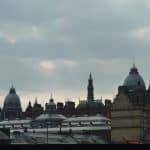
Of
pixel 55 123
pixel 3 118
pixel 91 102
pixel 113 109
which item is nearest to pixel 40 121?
pixel 55 123

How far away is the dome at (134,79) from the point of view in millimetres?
138875

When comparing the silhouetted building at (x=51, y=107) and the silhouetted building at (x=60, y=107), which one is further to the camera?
the silhouetted building at (x=60, y=107)

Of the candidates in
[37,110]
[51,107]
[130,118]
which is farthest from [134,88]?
[37,110]

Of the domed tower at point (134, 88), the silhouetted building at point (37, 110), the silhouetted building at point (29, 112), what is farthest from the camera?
the silhouetted building at point (29, 112)

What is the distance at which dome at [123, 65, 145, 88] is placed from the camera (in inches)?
5468

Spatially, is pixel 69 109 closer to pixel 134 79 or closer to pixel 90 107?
pixel 90 107

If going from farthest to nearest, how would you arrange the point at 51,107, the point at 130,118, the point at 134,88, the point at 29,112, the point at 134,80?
the point at 29,112, the point at 51,107, the point at 134,80, the point at 134,88, the point at 130,118

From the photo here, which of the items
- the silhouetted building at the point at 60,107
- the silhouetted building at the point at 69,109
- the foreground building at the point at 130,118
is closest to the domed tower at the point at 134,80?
the foreground building at the point at 130,118

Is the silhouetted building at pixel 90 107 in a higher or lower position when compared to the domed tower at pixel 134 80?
lower

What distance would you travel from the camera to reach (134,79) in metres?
140

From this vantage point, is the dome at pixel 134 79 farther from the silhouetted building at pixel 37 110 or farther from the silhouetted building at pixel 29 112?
the silhouetted building at pixel 29 112

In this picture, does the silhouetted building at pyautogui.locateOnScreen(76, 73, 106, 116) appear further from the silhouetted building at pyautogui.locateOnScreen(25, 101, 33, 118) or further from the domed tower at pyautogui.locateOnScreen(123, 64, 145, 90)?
the domed tower at pyautogui.locateOnScreen(123, 64, 145, 90)

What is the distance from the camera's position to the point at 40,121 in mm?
168375

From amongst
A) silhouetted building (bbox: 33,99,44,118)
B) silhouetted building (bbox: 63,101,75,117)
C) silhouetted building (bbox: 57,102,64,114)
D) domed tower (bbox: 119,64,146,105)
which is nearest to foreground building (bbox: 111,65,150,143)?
domed tower (bbox: 119,64,146,105)
